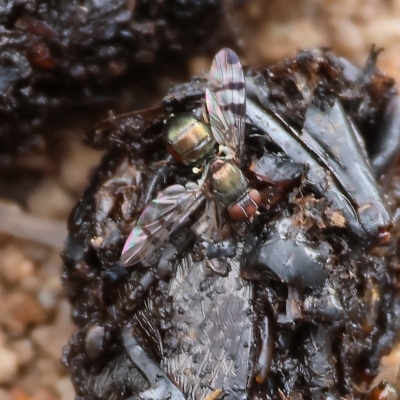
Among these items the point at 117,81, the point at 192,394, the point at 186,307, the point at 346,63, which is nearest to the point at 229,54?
the point at 346,63

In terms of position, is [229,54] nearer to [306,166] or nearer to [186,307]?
[306,166]

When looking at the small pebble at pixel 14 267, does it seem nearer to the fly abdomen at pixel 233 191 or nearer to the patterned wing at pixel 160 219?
the patterned wing at pixel 160 219

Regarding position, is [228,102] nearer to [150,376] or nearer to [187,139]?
[187,139]

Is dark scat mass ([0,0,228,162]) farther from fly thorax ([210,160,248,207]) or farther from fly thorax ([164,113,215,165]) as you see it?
fly thorax ([210,160,248,207])

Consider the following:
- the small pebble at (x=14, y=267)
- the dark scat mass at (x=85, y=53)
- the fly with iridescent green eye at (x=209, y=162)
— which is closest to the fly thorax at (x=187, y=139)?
the fly with iridescent green eye at (x=209, y=162)

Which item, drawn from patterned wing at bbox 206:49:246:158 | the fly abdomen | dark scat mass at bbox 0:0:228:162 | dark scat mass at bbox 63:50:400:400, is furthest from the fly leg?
dark scat mass at bbox 0:0:228:162
